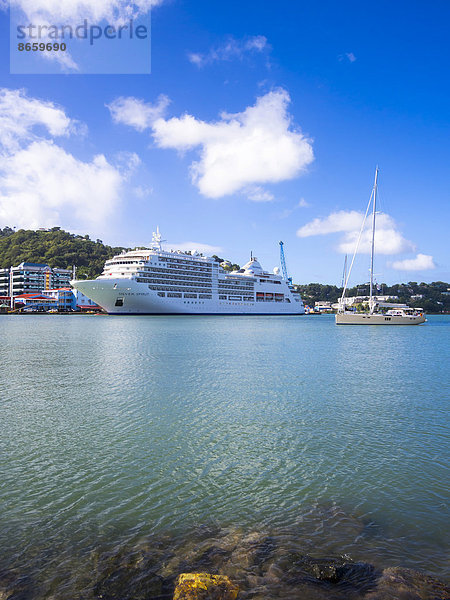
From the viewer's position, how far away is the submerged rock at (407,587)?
527cm

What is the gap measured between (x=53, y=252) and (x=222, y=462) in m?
170

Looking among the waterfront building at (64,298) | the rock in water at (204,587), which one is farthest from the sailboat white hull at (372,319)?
the waterfront building at (64,298)

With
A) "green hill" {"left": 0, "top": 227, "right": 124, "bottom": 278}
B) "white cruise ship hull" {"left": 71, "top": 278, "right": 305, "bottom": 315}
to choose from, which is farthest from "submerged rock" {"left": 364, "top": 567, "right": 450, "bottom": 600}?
"green hill" {"left": 0, "top": 227, "right": 124, "bottom": 278}

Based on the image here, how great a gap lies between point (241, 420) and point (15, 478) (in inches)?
276

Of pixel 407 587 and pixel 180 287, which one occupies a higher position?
pixel 180 287

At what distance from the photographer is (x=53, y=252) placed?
162500mm

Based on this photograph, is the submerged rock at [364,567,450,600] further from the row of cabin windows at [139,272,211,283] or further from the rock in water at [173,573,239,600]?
the row of cabin windows at [139,272,211,283]

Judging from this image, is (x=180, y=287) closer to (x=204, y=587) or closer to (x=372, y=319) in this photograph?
(x=372, y=319)

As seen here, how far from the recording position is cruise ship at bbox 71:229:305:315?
289 ft

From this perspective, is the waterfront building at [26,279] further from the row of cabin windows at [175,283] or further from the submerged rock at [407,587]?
the submerged rock at [407,587]

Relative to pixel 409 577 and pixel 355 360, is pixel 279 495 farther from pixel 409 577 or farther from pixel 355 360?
pixel 355 360

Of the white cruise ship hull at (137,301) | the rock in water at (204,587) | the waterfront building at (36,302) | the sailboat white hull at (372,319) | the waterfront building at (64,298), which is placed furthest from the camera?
the waterfront building at (64,298)

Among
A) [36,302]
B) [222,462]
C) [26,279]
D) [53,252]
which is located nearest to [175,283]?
[36,302]

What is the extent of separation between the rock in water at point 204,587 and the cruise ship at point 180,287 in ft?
276
